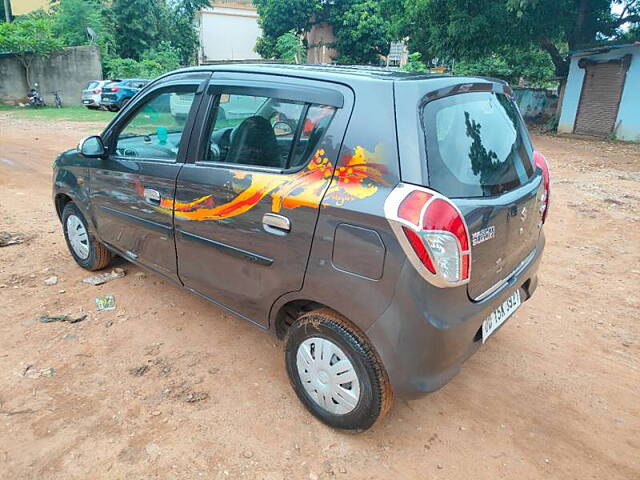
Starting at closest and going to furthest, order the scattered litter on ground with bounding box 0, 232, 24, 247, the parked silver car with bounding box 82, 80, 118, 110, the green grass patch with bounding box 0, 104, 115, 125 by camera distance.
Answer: the scattered litter on ground with bounding box 0, 232, 24, 247, the green grass patch with bounding box 0, 104, 115, 125, the parked silver car with bounding box 82, 80, 118, 110

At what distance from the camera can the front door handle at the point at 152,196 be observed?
2883 mm

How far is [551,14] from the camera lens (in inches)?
530

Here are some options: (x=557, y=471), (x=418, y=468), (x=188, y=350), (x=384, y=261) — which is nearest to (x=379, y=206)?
(x=384, y=261)

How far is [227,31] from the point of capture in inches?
1531

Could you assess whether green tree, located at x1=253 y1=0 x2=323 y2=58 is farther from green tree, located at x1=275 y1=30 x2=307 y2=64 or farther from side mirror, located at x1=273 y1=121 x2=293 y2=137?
side mirror, located at x1=273 y1=121 x2=293 y2=137

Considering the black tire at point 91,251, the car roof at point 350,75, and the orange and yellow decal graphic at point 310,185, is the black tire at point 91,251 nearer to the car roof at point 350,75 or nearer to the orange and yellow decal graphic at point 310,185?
the orange and yellow decal graphic at point 310,185

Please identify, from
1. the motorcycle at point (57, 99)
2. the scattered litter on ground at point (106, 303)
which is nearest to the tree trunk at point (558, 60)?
the scattered litter on ground at point (106, 303)

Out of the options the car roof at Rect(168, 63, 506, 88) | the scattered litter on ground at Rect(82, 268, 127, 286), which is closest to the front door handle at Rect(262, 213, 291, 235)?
the car roof at Rect(168, 63, 506, 88)

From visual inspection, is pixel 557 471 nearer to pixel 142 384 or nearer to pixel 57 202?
pixel 142 384

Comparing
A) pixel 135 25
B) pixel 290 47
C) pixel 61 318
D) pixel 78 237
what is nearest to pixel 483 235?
pixel 61 318

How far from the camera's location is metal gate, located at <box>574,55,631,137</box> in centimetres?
1291

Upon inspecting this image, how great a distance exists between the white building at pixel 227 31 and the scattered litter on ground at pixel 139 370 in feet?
126

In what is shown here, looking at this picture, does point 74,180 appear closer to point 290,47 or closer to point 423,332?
point 423,332

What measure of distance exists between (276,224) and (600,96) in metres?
14.9
